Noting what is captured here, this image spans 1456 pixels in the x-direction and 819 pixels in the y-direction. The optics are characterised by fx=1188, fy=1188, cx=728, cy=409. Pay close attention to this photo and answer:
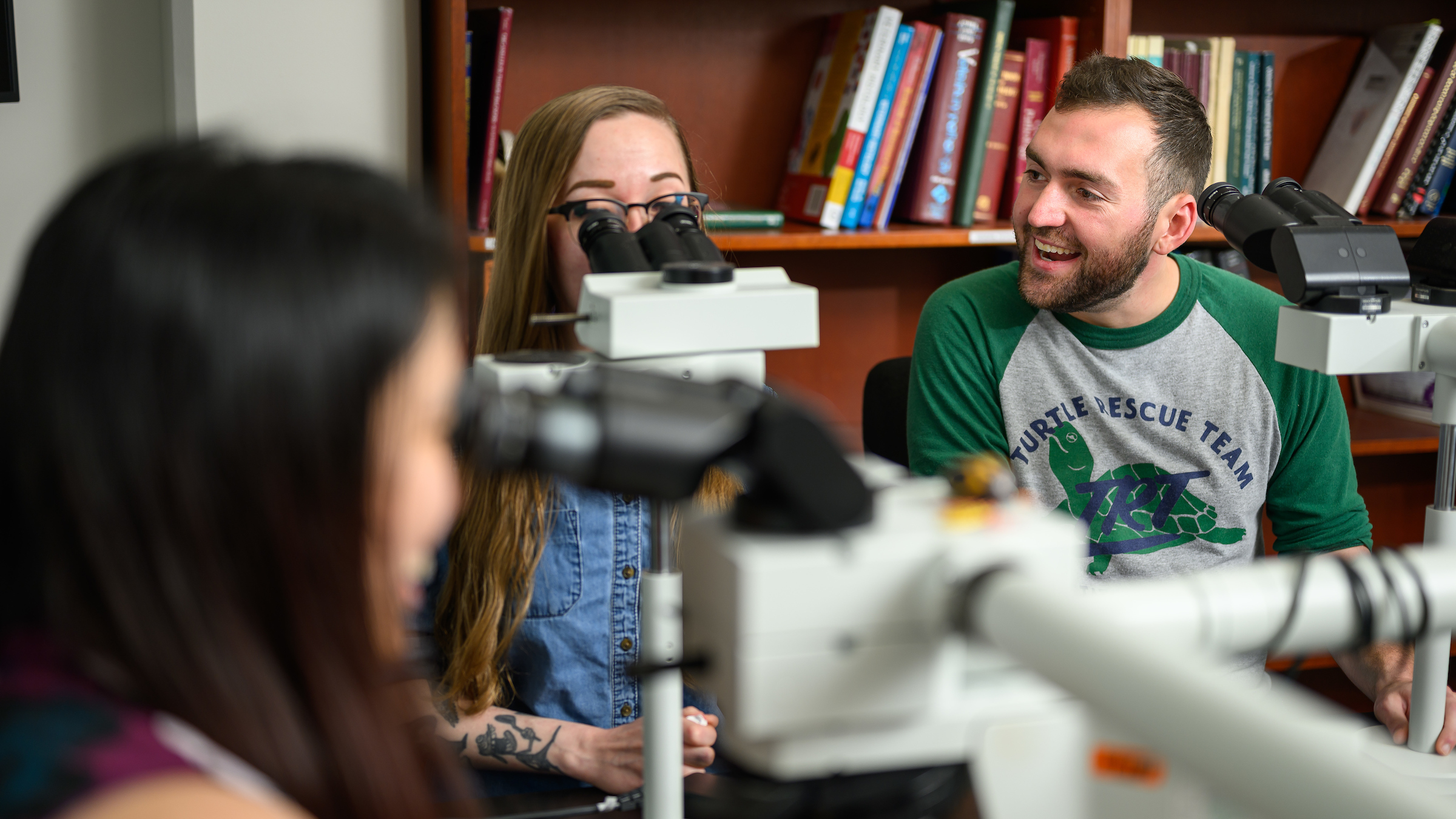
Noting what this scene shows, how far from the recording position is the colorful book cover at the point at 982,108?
1.98 m

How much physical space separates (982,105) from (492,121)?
0.82 meters

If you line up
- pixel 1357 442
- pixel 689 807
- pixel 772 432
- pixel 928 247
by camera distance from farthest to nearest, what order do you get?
pixel 928 247 < pixel 1357 442 < pixel 689 807 < pixel 772 432

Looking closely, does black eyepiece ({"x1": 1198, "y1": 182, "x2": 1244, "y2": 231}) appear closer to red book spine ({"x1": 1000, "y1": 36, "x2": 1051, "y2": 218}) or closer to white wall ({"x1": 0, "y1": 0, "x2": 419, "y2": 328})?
red book spine ({"x1": 1000, "y1": 36, "x2": 1051, "y2": 218})

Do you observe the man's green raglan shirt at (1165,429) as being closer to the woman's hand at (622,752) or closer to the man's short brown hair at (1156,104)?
the man's short brown hair at (1156,104)

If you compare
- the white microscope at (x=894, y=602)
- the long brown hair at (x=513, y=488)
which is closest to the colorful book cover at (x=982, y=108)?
the long brown hair at (x=513, y=488)

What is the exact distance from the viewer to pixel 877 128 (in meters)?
1.96

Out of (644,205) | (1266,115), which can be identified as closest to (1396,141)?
(1266,115)

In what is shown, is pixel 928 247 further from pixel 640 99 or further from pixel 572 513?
pixel 572 513

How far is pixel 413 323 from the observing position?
0.52 metres

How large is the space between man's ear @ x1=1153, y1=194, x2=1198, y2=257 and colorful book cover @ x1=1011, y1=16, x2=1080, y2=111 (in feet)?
1.43

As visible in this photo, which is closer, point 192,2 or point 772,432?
point 772,432

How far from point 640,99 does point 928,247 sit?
1.11 meters

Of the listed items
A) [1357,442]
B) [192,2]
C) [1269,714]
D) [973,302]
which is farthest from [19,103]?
[1357,442]

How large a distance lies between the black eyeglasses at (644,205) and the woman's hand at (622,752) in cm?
50
